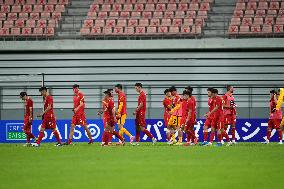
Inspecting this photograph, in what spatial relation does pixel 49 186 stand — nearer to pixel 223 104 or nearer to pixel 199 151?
pixel 199 151

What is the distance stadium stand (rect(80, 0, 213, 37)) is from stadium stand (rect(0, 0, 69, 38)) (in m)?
1.53

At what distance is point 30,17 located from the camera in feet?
124

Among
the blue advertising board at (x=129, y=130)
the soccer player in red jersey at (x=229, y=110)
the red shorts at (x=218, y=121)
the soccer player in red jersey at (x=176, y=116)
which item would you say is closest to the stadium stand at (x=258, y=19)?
the blue advertising board at (x=129, y=130)

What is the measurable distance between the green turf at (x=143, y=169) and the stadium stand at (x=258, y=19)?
47.8 feet

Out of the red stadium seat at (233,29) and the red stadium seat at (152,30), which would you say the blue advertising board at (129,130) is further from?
the red stadium seat at (152,30)

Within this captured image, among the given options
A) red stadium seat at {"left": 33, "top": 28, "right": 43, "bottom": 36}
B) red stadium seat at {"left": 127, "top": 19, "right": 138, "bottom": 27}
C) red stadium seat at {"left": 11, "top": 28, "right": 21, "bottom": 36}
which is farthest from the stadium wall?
red stadium seat at {"left": 127, "top": 19, "right": 138, "bottom": 27}

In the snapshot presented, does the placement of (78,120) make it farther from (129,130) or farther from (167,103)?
(129,130)

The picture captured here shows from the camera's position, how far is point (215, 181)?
500 inches

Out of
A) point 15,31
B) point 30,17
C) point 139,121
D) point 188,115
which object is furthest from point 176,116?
point 30,17

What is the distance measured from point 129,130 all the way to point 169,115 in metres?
3.84

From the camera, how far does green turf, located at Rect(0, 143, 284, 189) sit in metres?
12.3

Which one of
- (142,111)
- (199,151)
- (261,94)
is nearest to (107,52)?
(261,94)

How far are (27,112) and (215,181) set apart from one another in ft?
46.2

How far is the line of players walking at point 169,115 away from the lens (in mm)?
25188
